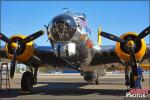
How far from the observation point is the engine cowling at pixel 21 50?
17186 mm

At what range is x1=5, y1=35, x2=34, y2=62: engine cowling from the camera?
17186mm

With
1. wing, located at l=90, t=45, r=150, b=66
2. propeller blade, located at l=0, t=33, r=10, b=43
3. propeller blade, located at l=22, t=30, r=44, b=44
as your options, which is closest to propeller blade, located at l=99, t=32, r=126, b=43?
wing, located at l=90, t=45, r=150, b=66

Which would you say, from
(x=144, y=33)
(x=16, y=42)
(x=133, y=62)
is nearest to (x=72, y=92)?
(x=16, y=42)

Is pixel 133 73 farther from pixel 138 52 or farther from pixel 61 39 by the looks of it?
pixel 61 39

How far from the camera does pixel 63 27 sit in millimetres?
15836

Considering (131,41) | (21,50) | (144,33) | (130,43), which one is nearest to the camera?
(130,43)

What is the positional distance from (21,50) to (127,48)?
19.1 feet

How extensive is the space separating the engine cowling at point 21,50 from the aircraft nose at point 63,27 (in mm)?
1855

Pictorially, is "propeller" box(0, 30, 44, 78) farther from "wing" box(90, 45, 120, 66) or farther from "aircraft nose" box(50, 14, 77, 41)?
"wing" box(90, 45, 120, 66)

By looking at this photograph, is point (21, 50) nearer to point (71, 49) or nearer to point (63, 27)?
point (71, 49)

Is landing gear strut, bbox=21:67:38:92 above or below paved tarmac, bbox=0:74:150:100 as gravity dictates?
above

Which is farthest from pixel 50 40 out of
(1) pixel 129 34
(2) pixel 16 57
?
(1) pixel 129 34

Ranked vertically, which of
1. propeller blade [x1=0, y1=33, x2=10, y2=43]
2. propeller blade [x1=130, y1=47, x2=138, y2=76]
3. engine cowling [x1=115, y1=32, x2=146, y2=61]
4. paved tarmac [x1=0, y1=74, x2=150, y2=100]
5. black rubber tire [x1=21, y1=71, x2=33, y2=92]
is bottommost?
paved tarmac [x1=0, y1=74, x2=150, y2=100]

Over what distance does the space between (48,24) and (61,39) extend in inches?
42.4
